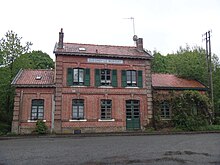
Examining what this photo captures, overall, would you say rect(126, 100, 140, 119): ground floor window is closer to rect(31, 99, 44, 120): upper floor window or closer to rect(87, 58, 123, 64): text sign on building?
rect(87, 58, 123, 64): text sign on building

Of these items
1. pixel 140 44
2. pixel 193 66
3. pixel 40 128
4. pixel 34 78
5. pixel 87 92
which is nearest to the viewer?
pixel 40 128

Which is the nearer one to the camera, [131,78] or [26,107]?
[26,107]

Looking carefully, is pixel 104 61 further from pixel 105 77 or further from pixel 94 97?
pixel 94 97

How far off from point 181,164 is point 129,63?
15621 millimetres

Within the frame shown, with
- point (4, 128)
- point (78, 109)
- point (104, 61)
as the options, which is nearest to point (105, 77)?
point (104, 61)

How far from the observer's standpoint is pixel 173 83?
24.4m

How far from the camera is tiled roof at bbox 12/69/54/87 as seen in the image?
20.3m

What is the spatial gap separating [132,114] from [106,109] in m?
2.45

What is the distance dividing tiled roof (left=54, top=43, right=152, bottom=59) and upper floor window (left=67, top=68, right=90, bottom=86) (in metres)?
1.51

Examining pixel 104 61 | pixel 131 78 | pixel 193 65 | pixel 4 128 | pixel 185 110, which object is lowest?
pixel 4 128

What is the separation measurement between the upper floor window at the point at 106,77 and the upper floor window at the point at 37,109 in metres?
5.37

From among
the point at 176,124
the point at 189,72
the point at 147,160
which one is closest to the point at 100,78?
the point at 176,124

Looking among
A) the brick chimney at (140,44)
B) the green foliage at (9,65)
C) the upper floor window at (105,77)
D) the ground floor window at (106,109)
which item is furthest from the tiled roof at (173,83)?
the green foliage at (9,65)

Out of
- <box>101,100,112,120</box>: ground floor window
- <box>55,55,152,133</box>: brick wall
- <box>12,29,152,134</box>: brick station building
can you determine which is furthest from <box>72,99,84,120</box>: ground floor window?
<box>101,100,112,120</box>: ground floor window
